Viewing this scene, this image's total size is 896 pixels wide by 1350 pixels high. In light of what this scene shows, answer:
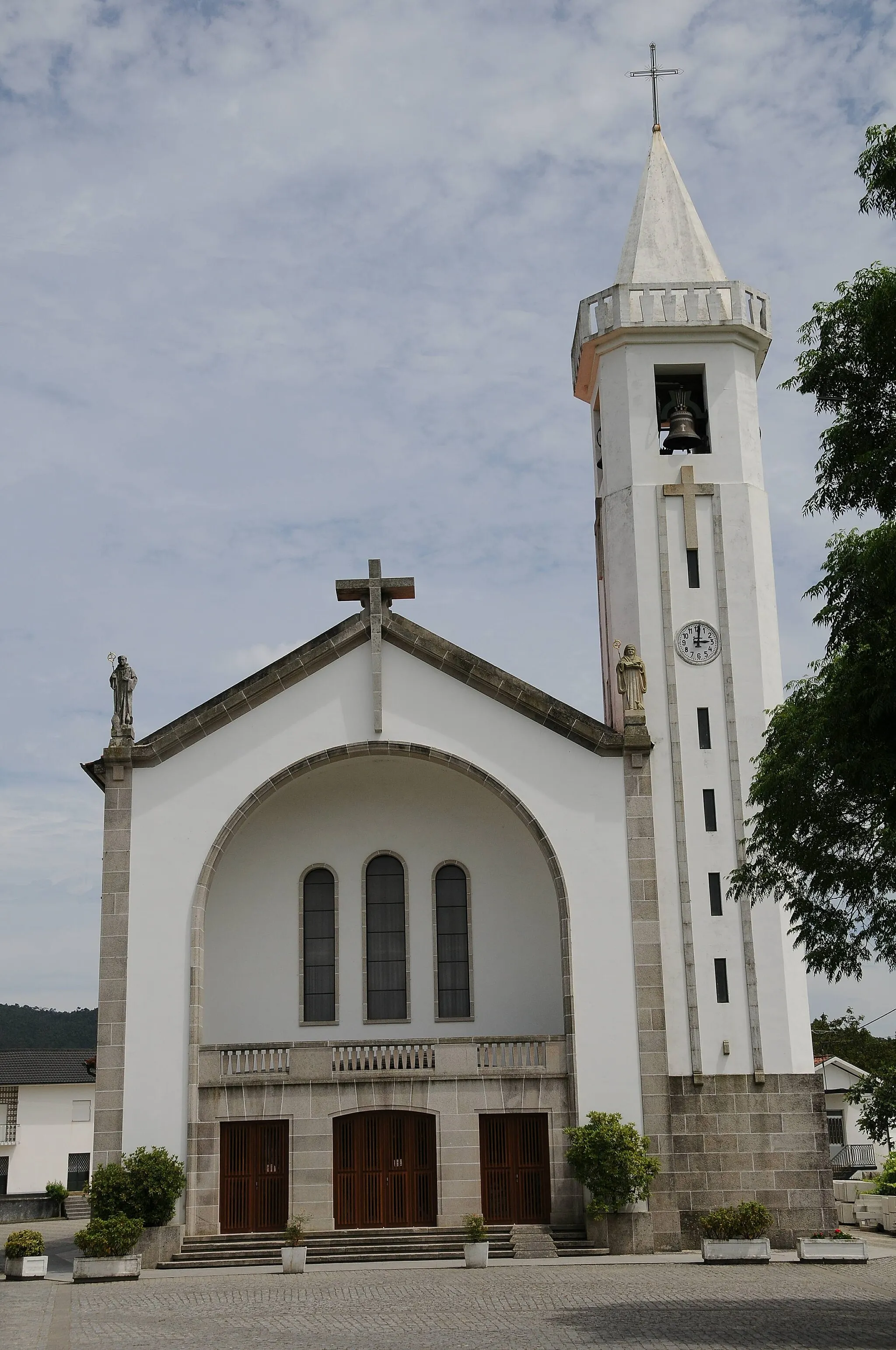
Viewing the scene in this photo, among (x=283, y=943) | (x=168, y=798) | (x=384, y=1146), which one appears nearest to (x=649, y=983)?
(x=384, y=1146)

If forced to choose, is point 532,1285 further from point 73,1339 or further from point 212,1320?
point 73,1339

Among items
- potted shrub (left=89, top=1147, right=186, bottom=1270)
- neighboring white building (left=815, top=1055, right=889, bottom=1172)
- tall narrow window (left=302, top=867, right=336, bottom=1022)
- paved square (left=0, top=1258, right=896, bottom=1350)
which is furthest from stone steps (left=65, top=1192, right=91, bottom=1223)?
neighboring white building (left=815, top=1055, right=889, bottom=1172)

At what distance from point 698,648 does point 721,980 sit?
6.53 metres

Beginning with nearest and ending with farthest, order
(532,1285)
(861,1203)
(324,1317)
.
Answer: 1. (324,1317)
2. (532,1285)
3. (861,1203)

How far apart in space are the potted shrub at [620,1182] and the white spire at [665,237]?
57.9 feet

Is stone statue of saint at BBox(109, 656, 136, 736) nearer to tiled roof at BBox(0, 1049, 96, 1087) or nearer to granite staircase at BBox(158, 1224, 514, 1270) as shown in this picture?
granite staircase at BBox(158, 1224, 514, 1270)

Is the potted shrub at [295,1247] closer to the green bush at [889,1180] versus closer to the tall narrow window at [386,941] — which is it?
the tall narrow window at [386,941]

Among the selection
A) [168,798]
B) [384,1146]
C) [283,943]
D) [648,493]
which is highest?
[648,493]

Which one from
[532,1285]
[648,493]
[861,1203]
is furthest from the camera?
[861,1203]

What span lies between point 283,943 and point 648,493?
11.8 metres

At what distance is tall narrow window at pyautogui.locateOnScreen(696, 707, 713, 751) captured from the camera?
28031 mm

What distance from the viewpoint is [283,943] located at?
2920cm

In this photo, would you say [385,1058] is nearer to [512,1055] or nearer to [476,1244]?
[512,1055]

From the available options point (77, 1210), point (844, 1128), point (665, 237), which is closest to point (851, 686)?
point (665, 237)
